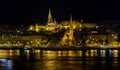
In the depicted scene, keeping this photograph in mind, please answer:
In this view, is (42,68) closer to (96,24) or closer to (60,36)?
(60,36)

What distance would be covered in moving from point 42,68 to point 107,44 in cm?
3924

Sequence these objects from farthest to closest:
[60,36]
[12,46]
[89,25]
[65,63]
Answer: [89,25], [60,36], [12,46], [65,63]

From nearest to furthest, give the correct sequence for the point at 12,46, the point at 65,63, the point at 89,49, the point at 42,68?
the point at 42,68, the point at 65,63, the point at 89,49, the point at 12,46

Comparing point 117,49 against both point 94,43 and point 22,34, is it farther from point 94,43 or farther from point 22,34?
point 22,34

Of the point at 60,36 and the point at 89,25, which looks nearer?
the point at 60,36

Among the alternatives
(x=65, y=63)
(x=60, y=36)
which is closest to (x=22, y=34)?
(x=60, y=36)

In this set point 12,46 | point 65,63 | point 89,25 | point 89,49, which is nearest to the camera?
point 65,63

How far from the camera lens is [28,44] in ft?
276

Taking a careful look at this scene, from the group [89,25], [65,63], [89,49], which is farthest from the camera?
[89,25]

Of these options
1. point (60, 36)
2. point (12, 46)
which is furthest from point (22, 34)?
point (12, 46)

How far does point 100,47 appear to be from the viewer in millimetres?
80500

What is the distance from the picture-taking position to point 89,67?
4653 centimetres

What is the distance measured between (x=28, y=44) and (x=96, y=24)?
95.4 feet

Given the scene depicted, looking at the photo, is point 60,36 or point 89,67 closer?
point 89,67
